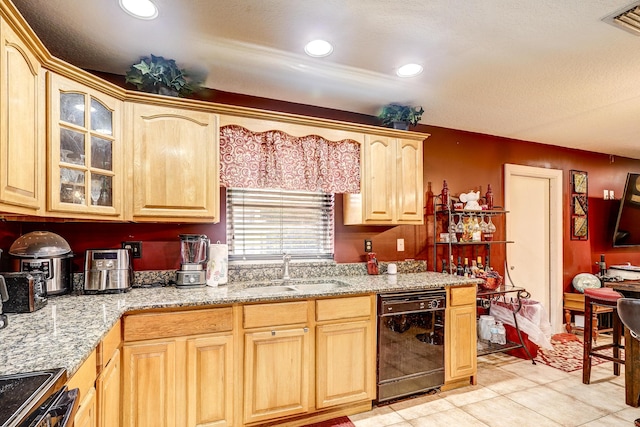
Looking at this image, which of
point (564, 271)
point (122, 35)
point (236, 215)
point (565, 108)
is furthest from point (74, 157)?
point (564, 271)

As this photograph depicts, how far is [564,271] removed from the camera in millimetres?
4555

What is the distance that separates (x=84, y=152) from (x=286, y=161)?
4.26 feet

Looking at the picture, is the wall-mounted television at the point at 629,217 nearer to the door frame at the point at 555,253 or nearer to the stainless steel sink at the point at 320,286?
the door frame at the point at 555,253

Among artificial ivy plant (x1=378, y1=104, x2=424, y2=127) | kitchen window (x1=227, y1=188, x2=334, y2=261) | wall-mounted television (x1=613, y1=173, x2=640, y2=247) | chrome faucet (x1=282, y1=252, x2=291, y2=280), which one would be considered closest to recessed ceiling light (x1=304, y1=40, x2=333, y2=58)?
artificial ivy plant (x1=378, y1=104, x2=424, y2=127)

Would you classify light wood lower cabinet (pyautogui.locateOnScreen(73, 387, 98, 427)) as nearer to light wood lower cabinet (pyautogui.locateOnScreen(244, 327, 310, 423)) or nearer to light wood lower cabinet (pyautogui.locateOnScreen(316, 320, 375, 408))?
light wood lower cabinet (pyautogui.locateOnScreen(244, 327, 310, 423))

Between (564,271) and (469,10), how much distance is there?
4141 mm

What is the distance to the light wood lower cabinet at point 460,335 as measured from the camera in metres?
2.80

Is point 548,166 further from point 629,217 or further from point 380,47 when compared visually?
point 380,47

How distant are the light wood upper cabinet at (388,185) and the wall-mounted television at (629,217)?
3508mm

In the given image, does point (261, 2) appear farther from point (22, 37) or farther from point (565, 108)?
point (565, 108)

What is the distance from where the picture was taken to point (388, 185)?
9.83 ft

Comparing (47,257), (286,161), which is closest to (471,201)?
(286,161)

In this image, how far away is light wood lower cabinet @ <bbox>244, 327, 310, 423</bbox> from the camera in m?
2.17

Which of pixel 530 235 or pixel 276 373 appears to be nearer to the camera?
pixel 276 373
